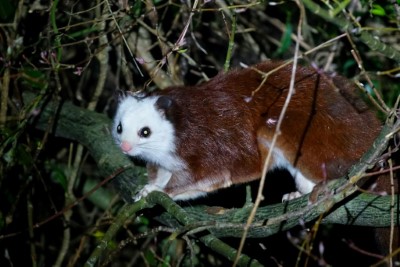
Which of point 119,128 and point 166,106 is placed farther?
point 119,128

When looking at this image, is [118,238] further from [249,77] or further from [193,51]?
[249,77]

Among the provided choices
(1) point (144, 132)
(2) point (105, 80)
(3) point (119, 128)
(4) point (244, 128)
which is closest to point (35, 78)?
(2) point (105, 80)

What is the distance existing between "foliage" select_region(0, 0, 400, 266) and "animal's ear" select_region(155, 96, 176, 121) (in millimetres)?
344

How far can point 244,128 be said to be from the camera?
12.4 ft

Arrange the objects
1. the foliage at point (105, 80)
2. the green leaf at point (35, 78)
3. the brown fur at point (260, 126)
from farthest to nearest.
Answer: the green leaf at point (35, 78) → the foliage at point (105, 80) → the brown fur at point (260, 126)

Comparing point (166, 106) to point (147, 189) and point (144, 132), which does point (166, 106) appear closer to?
point (144, 132)

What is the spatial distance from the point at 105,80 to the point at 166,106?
1.79m

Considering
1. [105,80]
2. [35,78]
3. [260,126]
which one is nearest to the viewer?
[260,126]

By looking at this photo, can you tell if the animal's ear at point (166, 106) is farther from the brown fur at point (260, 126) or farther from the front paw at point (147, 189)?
the front paw at point (147, 189)

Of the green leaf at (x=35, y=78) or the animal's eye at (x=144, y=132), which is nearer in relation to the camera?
the animal's eye at (x=144, y=132)

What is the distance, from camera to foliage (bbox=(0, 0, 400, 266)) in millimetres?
4535

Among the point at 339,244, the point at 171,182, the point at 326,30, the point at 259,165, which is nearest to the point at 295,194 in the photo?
the point at 259,165

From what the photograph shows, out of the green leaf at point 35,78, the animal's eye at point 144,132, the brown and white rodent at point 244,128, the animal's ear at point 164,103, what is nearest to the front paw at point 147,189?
the brown and white rodent at point 244,128

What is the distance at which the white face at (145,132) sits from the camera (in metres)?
3.81
